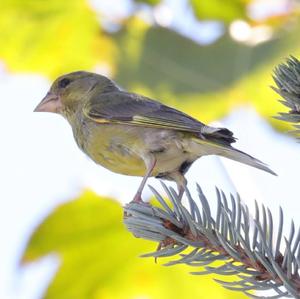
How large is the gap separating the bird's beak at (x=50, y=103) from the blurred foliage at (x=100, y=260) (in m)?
0.91

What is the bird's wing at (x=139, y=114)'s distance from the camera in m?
3.28

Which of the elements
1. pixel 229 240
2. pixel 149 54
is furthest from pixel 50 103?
pixel 229 240

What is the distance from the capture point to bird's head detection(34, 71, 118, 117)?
4477mm

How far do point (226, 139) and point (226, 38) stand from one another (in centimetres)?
153

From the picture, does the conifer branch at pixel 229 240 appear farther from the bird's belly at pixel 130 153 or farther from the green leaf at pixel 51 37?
the green leaf at pixel 51 37

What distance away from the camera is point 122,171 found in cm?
342

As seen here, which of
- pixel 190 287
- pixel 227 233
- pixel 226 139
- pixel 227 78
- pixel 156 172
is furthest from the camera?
pixel 227 78

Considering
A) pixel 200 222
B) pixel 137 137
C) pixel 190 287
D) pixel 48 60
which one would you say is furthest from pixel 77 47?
pixel 200 222

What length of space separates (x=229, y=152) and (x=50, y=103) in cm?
173

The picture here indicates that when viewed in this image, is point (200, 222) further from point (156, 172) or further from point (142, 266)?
point (142, 266)

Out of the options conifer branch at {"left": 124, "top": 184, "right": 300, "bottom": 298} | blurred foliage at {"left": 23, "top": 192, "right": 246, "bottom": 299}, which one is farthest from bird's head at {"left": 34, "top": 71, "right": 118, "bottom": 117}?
conifer branch at {"left": 124, "top": 184, "right": 300, "bottom": 298}

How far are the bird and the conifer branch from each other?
0.62 m

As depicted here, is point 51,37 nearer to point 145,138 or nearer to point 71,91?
point 71,91

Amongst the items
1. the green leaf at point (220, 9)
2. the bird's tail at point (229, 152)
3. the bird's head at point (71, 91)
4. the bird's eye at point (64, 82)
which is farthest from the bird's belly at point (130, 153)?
the green leaf at point (220, 9)
